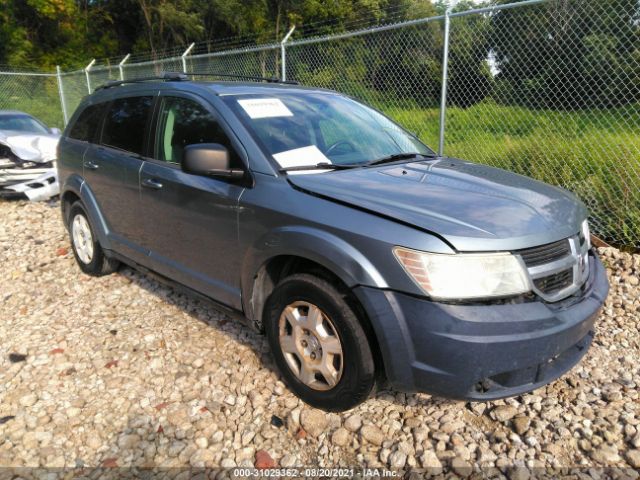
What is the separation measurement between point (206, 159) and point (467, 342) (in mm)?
1680

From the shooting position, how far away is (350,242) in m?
2.29

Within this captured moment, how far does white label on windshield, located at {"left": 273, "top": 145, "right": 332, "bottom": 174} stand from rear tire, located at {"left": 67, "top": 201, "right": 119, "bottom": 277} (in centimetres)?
240

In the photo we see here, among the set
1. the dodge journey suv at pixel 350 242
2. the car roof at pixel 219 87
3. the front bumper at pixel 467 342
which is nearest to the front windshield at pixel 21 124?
the car roof at pixel 219 87

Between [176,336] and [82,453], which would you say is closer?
[82,453]

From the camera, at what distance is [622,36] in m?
5.35

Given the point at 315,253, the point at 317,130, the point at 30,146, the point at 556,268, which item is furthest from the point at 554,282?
the point at 30,146

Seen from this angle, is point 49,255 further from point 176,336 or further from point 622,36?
point 622,36

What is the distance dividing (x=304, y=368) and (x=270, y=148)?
1276 mm

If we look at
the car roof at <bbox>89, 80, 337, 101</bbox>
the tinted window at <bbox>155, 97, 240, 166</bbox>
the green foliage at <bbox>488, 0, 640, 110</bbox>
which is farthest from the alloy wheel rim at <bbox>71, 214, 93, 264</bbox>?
the green foliage at <bbox>488, 0, 640, 110</bbox>

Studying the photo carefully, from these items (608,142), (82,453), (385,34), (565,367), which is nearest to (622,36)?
(608,142)

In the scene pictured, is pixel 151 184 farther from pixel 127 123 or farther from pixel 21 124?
pixel 21 124

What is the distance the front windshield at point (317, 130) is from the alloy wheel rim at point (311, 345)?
2.85 ft

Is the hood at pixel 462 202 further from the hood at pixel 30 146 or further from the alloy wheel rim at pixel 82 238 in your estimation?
the hood at pixel 30 146

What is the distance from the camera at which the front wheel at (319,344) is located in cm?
233
